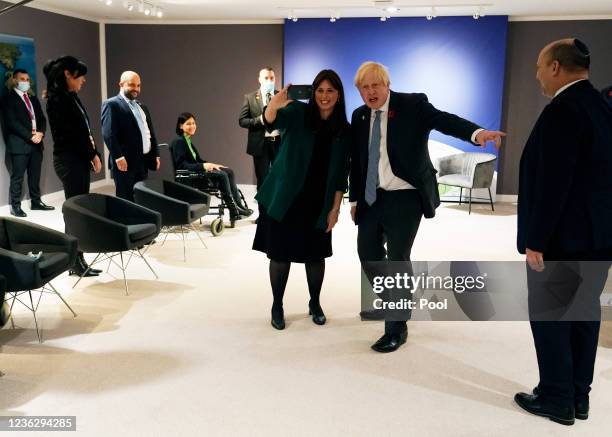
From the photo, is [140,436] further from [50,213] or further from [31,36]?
[31,36]

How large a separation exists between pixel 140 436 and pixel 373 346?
1.46 meters

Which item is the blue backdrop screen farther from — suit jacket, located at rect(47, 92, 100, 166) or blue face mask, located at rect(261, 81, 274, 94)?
suit jacket, located at rect(47, 92, 100, 166)

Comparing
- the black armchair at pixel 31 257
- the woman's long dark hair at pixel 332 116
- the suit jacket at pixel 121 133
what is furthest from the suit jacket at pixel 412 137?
the suit jacket at pixel 121 133

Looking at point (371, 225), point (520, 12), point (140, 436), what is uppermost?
point (520, 12)

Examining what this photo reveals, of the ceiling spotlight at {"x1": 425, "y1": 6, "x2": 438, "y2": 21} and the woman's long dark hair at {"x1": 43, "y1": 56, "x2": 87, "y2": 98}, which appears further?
the ceiling spotlight at {"x1": 425, "y1": 6, "x2": 438, "y2": 21}

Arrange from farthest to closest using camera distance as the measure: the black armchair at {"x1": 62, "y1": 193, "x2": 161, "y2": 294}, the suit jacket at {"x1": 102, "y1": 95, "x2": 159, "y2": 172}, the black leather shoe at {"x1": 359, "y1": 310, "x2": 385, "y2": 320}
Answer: the suit jacket at {"x1": 102, "y1": 95, "x2": 159, "y2": 172} < the black armchair at {"x1": 62, "y1": 193, "x2": 161, "y2": 294} < the black leather shoe at {"x1": 359, "y1": 310, "x2": 385, "y2": 320}

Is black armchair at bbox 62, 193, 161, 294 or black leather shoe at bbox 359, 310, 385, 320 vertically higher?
black armchair at bbox 62, 193, 161, 294

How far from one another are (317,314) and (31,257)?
1.77 meters

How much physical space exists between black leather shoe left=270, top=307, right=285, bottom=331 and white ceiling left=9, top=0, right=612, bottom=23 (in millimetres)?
5144

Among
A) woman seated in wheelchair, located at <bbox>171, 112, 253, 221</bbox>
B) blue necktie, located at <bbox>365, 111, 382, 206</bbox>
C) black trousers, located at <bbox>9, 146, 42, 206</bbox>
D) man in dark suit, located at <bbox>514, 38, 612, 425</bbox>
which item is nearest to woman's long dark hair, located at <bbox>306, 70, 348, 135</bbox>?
blue necktie, located at <bbox>365, 111, 382, 206</bbox>

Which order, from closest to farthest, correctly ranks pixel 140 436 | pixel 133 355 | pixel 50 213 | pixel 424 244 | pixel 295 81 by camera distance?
1. pixel 140 436
2. pixel 133 355
3. pixel 424 244
4. pixel 50 213
5. pixel 295 81

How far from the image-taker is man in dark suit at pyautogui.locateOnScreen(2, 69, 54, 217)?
24.0 feet

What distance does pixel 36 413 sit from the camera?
2.69m

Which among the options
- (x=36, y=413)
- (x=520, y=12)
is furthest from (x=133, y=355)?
(x=520, y=12)
